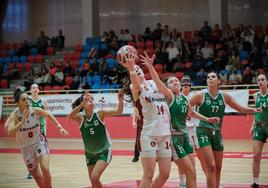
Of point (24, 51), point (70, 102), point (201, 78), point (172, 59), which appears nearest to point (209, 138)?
point (201, 78)

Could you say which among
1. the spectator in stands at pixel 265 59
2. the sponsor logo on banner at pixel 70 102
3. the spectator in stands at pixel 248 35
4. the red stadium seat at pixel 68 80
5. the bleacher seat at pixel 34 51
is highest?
the spectator in stands at pixel 248 35

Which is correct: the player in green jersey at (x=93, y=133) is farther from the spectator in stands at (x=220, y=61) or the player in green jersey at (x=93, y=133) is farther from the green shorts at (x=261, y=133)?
the spectator in stands at (x=220, y=61)

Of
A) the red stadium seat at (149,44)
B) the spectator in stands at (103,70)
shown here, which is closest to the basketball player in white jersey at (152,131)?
the spectator in stands at (103,70)

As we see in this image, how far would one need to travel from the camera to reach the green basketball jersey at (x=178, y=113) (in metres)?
7.87

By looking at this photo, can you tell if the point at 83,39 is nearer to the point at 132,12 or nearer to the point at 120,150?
the point at 132,12

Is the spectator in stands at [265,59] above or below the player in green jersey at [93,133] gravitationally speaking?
above

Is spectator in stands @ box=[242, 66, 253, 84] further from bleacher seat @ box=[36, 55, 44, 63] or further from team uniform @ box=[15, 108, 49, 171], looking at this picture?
team uniform @ box=[15, 108, 49, 171]

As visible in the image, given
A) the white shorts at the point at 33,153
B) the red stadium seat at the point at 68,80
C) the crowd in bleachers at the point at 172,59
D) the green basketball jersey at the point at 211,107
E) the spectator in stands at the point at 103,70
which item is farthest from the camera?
the red stadium seat at the point at 68,80

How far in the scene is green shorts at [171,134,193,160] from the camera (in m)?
7.58

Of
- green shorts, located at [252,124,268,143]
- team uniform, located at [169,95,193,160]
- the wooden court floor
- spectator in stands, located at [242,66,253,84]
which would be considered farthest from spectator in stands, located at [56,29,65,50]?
team uniform, located at [169,95,193,160]

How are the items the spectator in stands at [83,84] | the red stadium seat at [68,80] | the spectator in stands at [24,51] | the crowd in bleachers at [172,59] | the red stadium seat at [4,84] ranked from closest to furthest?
the crowd in bleachers at [172,59]
the spectator in stands at [83,84]
the red stadium seat at [68,80]
the red stadium seat at [4,84]
the spectator in stands at [24,51]

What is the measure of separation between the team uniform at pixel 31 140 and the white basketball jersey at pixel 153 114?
2.23 m

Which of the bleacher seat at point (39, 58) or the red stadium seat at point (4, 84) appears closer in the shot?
the red stadium seat at point (4, 84)

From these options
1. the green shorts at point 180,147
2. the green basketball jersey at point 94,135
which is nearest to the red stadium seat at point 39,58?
the green basketball jersey at point 94,135
